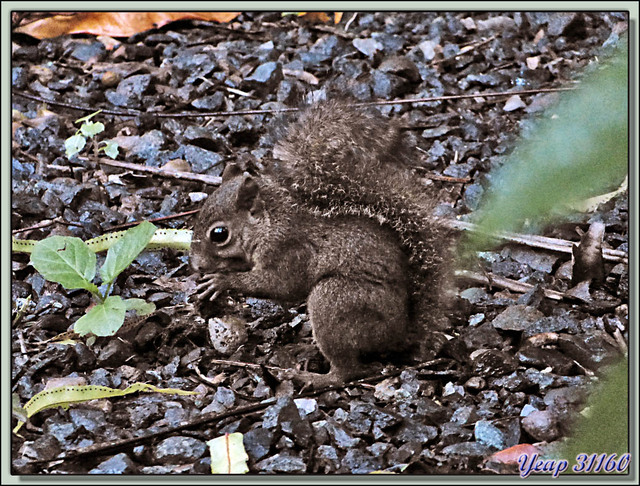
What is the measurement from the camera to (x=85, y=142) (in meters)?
3.77

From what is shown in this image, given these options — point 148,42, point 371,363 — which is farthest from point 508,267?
point 148,42

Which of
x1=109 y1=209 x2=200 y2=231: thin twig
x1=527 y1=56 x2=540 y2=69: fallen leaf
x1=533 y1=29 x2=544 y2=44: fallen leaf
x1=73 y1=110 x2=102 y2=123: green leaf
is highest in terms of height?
x1=533 y1=29 x2=544 y2=44: fallen leaf

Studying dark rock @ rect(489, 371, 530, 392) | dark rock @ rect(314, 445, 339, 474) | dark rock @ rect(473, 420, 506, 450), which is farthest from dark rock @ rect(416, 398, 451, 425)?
dark rock @ rect(314, 445, 339, 474)

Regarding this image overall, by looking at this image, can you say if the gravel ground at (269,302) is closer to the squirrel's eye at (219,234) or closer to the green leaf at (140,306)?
the green leaf at (140,306)

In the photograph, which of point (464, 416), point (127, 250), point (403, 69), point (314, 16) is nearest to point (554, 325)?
point (464, 416)

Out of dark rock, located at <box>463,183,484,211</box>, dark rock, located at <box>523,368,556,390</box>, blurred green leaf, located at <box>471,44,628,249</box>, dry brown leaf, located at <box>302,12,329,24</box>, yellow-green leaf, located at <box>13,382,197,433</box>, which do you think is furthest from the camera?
dry brown leaf, located at <box>302,12,329,24</box>

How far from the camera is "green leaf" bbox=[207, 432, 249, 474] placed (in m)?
2.10

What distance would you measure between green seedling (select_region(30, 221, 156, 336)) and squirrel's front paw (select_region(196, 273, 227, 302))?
33cm

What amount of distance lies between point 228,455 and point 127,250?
874 millimetres

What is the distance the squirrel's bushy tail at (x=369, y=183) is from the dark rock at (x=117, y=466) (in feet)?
3.62

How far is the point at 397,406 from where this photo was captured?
97.5 inches

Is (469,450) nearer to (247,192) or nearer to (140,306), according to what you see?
(247,192)

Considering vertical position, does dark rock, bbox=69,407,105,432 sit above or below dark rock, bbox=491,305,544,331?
below

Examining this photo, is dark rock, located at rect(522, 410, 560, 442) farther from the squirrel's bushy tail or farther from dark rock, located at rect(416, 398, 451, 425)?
the squirrel's bushy tail
